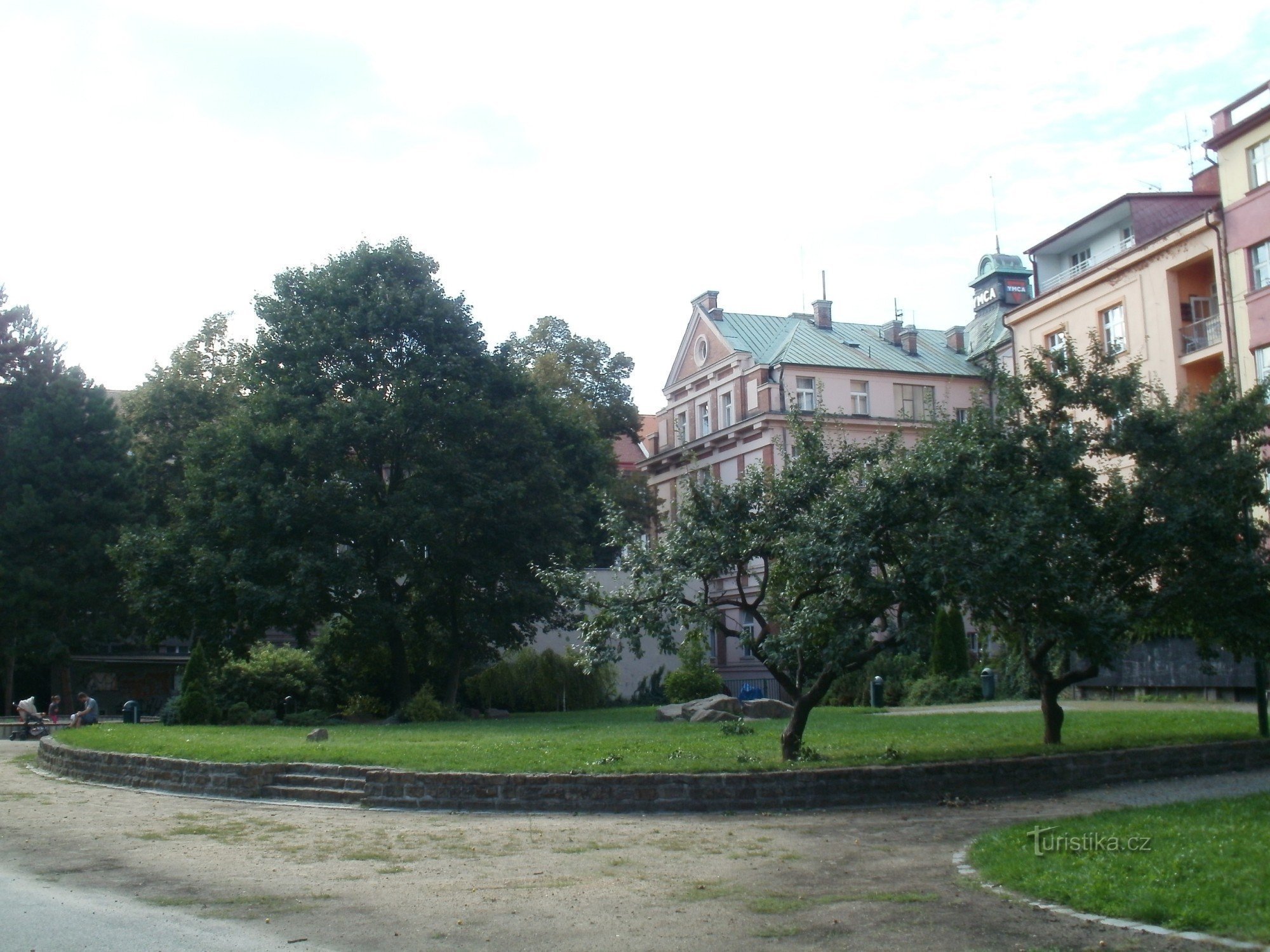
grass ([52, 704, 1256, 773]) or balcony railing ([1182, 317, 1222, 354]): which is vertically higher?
balcony railing ([1182, 317, 1222, 354])

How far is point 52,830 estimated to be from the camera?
44.3 ft

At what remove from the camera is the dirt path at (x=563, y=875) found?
7781mm

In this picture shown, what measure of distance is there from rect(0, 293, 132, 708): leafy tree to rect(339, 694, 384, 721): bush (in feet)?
53.3

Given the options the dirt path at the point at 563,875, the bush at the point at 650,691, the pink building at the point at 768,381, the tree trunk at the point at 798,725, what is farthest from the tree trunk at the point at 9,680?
the tree trunk at the point at 798,725

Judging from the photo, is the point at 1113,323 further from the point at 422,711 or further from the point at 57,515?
the point at 57,515

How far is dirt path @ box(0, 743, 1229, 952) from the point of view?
25.5 ft

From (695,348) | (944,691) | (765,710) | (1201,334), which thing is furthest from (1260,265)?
(695,348)

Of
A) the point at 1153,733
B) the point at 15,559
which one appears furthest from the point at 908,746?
the point at 15,559

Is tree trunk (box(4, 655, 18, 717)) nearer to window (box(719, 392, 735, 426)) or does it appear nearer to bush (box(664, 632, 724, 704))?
bush (box(664, 632, 724, 704))

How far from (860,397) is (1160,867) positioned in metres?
46.7

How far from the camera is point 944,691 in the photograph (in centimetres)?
3291

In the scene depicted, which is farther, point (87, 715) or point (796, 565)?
point (87, 715)

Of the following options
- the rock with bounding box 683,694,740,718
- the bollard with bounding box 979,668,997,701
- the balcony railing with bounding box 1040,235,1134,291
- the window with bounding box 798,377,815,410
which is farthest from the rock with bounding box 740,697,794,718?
the window with bounding box 798,377,815,410

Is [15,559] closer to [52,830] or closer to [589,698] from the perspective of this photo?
[589,698]
